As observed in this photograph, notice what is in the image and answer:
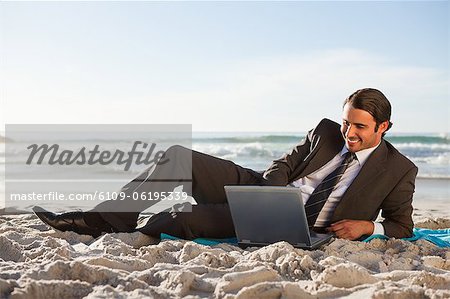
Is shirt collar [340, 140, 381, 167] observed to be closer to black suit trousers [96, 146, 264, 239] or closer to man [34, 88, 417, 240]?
man [34, 88, 417, 240]

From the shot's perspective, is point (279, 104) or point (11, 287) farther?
point (279, 104)

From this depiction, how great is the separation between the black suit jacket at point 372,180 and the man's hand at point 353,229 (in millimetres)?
96

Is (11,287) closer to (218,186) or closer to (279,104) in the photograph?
(218,186)

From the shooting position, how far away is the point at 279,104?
17078mm

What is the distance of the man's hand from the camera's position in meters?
3.84

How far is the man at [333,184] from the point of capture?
3811 mm

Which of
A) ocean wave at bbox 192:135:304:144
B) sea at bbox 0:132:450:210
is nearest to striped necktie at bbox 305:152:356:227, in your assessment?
sea at bbox 0:132:450:210

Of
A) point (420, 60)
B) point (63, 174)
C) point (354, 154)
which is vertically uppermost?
point (420, 60)

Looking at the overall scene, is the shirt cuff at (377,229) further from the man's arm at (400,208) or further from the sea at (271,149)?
the sea at (271,149)

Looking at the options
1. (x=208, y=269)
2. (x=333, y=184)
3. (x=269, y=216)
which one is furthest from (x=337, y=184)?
(x=208, y=269)

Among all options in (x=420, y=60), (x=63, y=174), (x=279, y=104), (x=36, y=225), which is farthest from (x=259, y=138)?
(x=36, y=225)

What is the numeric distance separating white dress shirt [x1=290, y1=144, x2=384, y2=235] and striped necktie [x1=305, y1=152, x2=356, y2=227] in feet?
0.07

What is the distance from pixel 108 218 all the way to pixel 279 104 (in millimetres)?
13490

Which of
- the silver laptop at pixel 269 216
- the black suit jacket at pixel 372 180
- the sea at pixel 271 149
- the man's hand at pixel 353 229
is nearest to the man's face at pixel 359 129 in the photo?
the black suit jacket at pixel 372 180
